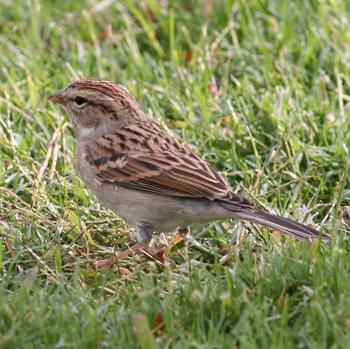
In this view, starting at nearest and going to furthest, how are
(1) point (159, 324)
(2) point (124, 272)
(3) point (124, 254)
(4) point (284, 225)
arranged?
(1) point (159, 324) → (4) point (284, 225) → (2) point (124, 272) → (3) point (124, 254)

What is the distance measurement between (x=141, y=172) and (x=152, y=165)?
7 cm

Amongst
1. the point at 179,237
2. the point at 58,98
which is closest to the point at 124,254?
the point at 179,237

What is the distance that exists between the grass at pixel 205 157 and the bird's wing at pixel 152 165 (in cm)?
33

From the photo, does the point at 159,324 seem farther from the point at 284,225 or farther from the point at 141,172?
the point at 141,172

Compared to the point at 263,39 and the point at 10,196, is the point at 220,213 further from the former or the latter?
the point at 263,39

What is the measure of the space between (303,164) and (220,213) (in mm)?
1380

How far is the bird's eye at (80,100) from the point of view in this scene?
623cm

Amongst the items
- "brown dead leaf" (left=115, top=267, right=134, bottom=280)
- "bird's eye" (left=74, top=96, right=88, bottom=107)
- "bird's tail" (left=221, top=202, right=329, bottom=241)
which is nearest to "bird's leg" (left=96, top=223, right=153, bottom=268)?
"brown dead leaf" (left=115, top=267, right=134, bottom=280)

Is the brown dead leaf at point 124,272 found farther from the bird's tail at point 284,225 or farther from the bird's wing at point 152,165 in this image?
the bird's tail at point 284,225

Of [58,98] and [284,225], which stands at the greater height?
[58,98]

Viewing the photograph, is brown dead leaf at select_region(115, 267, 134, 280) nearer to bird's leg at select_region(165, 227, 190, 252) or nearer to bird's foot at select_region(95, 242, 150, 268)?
bird's foot at select_region(95, 242, 150, 268)

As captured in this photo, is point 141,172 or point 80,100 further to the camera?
point 80,100

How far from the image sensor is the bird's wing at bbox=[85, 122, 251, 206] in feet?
17.9

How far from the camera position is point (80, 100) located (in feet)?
20.5
